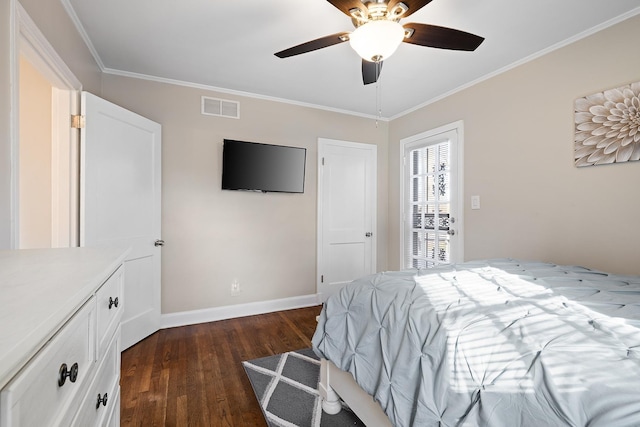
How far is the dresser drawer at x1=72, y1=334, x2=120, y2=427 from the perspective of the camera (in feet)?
2.37

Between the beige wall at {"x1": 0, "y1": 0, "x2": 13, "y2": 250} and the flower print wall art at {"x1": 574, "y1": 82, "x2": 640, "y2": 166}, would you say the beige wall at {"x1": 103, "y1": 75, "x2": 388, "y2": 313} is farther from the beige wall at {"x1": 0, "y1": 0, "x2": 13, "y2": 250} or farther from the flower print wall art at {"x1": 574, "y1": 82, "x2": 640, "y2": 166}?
the flower print wall art at {"x1": 574, "y1": 82, "x2": 640, "y2": 166}

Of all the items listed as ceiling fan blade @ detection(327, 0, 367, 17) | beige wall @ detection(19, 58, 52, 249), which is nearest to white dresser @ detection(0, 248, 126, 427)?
ceiling fan blade @ detection(327, 0, 367, 17)

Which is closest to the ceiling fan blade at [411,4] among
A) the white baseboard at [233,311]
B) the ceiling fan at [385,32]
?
the ceiling fan at [385,32]

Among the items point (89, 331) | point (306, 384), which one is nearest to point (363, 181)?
point (306, 384)

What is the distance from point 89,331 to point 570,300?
1.64 meters

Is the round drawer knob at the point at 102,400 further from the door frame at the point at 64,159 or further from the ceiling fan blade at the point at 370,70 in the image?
the ceiling fan blade at the point at 370,70

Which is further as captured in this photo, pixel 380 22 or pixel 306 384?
pixel 306 384

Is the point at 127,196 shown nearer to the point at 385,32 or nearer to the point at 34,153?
the point at 34,153

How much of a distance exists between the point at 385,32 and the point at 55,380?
1715mm

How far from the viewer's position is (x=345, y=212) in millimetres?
3877

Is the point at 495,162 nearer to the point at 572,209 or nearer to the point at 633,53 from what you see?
the point at 572,209

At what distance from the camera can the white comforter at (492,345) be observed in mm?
724

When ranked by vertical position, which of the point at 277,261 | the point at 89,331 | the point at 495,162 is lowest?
the point at 277,261

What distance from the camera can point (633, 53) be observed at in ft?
6.47
